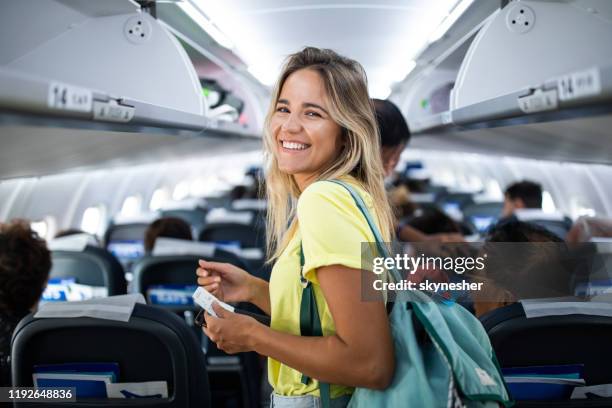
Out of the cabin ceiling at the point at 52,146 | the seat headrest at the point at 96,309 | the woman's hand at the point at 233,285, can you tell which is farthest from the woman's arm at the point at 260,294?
the cabin ceiling at the point at 52,146

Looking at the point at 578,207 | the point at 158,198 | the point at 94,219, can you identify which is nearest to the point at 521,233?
the point at 578,207

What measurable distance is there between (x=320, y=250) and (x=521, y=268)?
1366mm

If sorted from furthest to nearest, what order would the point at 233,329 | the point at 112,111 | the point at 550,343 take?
the point at 112,111, the point at 550,343, the point at 233,329

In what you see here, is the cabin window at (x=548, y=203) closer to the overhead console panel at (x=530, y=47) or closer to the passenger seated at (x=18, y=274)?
the overhead console panel at (x=530, y=47)

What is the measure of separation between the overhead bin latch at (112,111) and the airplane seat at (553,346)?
1.51m

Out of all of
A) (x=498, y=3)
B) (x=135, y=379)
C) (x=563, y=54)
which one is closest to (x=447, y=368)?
(x=135, y=379)

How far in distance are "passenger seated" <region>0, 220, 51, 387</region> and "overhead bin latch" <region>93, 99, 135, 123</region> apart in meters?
0.69

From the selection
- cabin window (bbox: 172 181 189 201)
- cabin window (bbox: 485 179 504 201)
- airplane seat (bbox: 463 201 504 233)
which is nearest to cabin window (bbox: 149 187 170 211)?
cabin window (bbox: 172 181 189 201)

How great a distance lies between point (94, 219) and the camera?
947cm

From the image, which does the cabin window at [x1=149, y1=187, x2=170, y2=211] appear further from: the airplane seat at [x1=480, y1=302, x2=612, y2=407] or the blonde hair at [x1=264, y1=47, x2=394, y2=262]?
the airplane seat at [x1=480, y1=302, x2=612, y2=407]

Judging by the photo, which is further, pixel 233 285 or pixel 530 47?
pixel 530 47

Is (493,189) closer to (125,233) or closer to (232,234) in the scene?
(232,234)

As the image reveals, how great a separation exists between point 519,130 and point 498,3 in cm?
137

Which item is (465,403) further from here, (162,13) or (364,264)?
(162,13)
